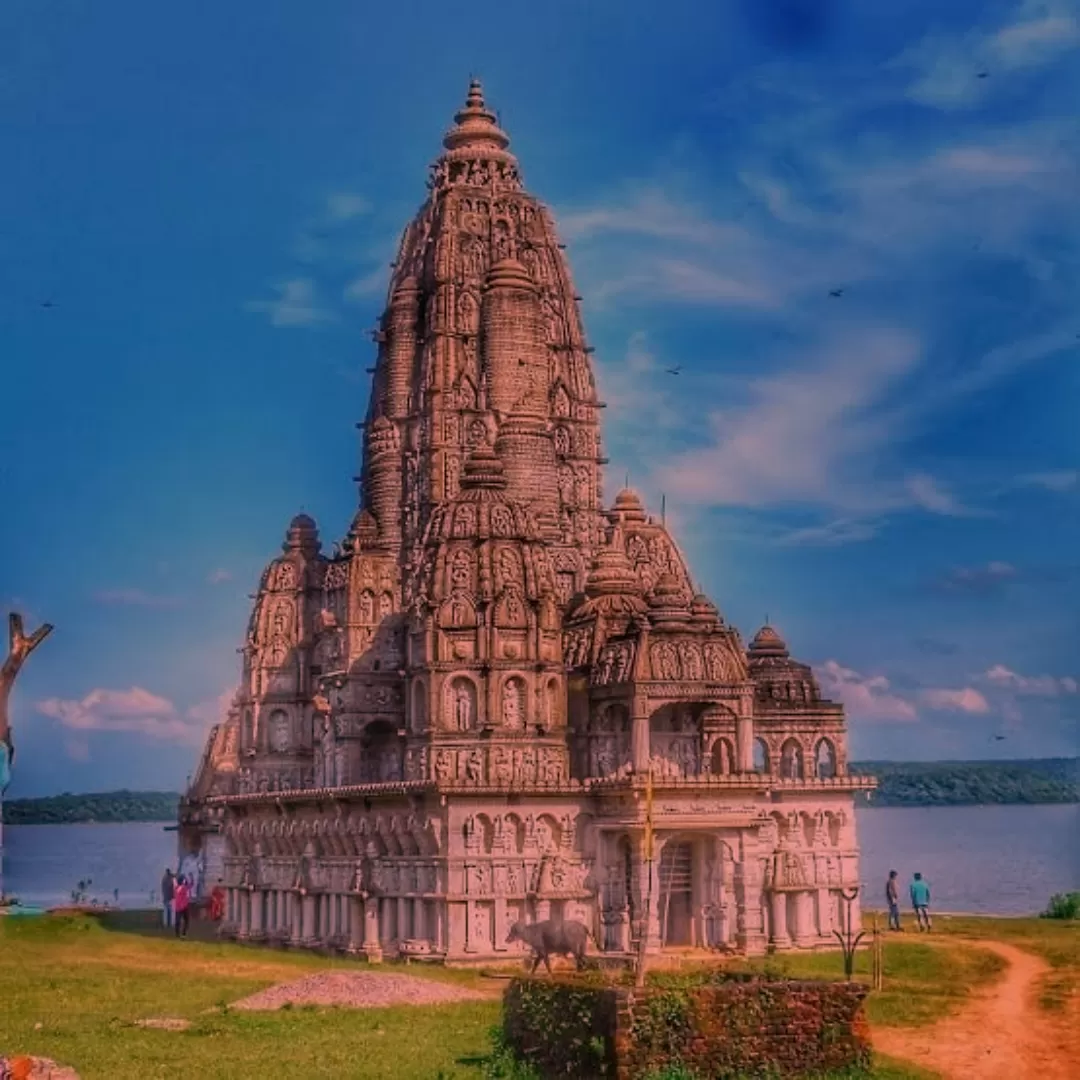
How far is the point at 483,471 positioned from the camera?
65.9m

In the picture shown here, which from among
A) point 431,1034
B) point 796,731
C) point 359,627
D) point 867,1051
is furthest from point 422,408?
point 867,1051

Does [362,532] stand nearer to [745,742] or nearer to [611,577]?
[611,577]

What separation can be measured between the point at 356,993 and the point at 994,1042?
1472 cm

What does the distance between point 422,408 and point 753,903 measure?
25911 millimetres

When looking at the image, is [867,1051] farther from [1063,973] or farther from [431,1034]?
[1063,973]

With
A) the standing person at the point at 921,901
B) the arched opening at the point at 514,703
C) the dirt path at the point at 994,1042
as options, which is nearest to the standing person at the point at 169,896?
the arched opening at the point at 514,703

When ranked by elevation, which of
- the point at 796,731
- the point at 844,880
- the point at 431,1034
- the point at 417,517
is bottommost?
the point at 431,1034

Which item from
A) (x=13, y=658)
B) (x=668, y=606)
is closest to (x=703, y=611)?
(x=668, y=606)

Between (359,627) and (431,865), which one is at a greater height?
(359,627)

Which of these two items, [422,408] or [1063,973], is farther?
[422,408]

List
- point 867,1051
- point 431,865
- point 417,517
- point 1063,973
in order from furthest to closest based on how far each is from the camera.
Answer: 1. point 417,517
2. point 431,865
3. point 1063,973
4. point 867,1051

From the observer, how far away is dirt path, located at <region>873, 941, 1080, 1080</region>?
112 feet

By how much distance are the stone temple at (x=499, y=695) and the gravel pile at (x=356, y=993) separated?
750 cm

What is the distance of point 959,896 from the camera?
103312mm
